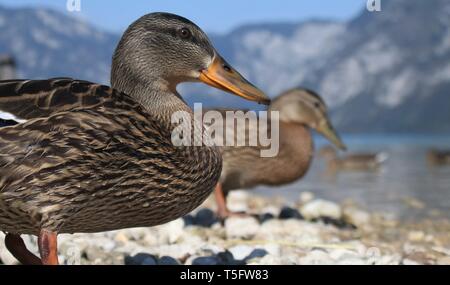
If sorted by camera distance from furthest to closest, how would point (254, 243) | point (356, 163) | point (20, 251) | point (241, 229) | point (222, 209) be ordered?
point (356, 163), point (222, 209), point (241, 229), point (254, 243), point (20, 251)

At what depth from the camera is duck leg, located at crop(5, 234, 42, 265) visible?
11.0ft

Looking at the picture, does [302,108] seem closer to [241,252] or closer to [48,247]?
[241,252]

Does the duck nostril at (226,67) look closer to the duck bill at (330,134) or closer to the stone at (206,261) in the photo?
the stone at (206,261)

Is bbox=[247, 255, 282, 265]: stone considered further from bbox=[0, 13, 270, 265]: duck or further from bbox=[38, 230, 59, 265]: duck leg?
bbox=[38, 230, 59, 265]: duck leg

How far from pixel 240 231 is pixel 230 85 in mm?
2376

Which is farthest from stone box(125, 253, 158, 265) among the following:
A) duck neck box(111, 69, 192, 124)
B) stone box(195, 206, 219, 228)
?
stone box(195, 206, 219, 228)

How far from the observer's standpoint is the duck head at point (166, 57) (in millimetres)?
3465

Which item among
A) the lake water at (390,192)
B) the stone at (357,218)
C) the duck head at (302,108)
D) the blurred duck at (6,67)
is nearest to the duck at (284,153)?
the duck head at (302,108)

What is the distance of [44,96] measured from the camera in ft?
9.87

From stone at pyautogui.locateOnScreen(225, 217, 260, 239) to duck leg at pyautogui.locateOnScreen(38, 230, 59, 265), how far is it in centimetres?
270

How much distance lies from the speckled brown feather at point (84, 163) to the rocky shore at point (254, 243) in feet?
3.24

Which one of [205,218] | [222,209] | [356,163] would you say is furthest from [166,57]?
[356,163]

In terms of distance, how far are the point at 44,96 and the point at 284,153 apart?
4103mm
